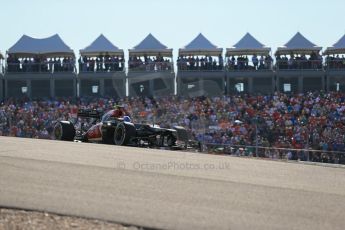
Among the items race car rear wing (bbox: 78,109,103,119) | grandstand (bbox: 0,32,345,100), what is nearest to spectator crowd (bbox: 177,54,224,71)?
grandstand (bbox: 0,32,345,100)

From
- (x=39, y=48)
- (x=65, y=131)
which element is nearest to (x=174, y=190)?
(x=65, y=131)

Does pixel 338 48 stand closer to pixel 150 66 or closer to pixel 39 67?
pixel 150 66

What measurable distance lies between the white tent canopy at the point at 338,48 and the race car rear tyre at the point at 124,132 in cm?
1919

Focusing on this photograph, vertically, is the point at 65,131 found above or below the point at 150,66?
below

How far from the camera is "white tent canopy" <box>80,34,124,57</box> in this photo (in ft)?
109

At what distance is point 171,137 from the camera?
16.6m

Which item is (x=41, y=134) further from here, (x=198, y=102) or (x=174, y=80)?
(x=174, y=80)

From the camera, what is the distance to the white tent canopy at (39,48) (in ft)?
110

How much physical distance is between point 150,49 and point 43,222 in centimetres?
2676

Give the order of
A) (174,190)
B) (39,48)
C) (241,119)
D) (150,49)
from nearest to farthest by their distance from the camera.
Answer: (174,190)
(241,119)
(150,49)
(39,48)

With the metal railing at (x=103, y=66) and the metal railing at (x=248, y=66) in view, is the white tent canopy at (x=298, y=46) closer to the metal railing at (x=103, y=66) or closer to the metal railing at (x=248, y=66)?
the metal railing at (x=248, y=66)

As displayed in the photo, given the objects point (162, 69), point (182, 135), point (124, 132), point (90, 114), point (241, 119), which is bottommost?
point (182, 135)

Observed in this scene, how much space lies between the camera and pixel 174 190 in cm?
891

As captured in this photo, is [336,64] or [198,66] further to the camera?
[198,66]
